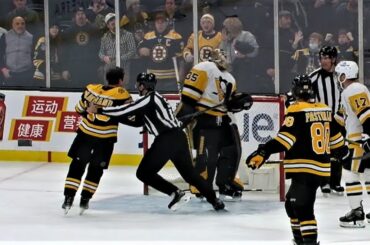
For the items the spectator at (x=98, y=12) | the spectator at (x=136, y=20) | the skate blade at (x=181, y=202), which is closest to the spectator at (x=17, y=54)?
the spectator at (x=98, y=12)

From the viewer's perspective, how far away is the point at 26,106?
11.6 metres

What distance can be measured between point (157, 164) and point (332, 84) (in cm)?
160

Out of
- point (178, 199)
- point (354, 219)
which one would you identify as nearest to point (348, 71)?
point (354, 219)

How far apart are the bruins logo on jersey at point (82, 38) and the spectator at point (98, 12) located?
0.44ft

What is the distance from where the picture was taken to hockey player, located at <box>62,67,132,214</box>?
8773 mm

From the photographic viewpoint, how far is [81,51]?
11.9 meters

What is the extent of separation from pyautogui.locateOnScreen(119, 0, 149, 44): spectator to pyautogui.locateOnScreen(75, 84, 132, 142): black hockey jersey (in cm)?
300

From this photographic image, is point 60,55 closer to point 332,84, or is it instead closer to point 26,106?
point 26,106

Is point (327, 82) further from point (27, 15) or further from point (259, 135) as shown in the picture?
point (27, 15)

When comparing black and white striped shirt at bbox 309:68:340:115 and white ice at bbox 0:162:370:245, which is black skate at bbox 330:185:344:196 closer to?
white ice at bbox 0:162:370:245

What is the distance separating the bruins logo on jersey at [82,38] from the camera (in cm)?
1188

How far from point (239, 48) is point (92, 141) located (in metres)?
3.06

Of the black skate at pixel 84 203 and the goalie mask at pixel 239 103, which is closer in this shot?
the black skate at pixel 84 203

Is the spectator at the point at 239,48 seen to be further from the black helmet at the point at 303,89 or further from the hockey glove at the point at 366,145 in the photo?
the black helmet at the point at 303,89
